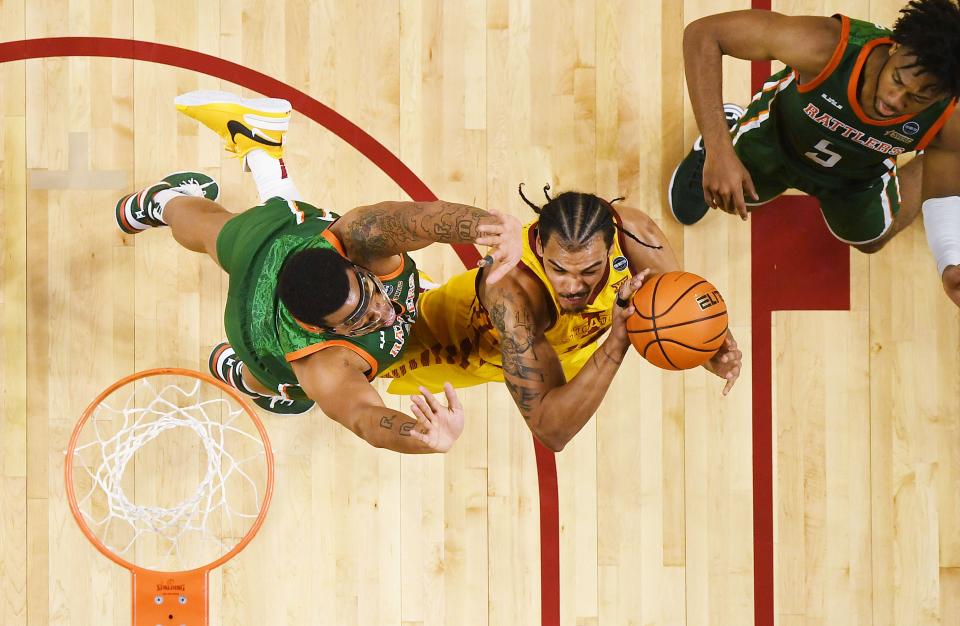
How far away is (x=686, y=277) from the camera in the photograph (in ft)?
8.11

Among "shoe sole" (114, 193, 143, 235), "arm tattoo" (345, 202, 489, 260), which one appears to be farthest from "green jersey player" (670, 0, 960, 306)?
"shoe sole" (114, 193, 143, 235)

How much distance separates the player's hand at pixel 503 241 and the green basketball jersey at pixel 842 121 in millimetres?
1260

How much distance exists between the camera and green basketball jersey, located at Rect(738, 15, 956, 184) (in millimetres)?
2648

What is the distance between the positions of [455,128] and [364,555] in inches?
77.0

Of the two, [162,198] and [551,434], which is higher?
[162,198]

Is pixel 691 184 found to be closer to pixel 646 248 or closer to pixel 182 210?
pixel 646 248

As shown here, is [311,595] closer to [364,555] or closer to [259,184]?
[364,555]

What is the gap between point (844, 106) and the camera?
2.71m

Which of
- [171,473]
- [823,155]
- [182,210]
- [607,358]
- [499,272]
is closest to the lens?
[499,272]

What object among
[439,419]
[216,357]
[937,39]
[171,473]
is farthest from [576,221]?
[171,473]

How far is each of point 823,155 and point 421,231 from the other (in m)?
1.55

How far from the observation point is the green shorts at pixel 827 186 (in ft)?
10.2

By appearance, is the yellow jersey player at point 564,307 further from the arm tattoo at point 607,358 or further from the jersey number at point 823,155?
the jersey number at point 823,155

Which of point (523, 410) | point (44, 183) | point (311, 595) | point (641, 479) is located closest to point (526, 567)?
point (641, 479)
